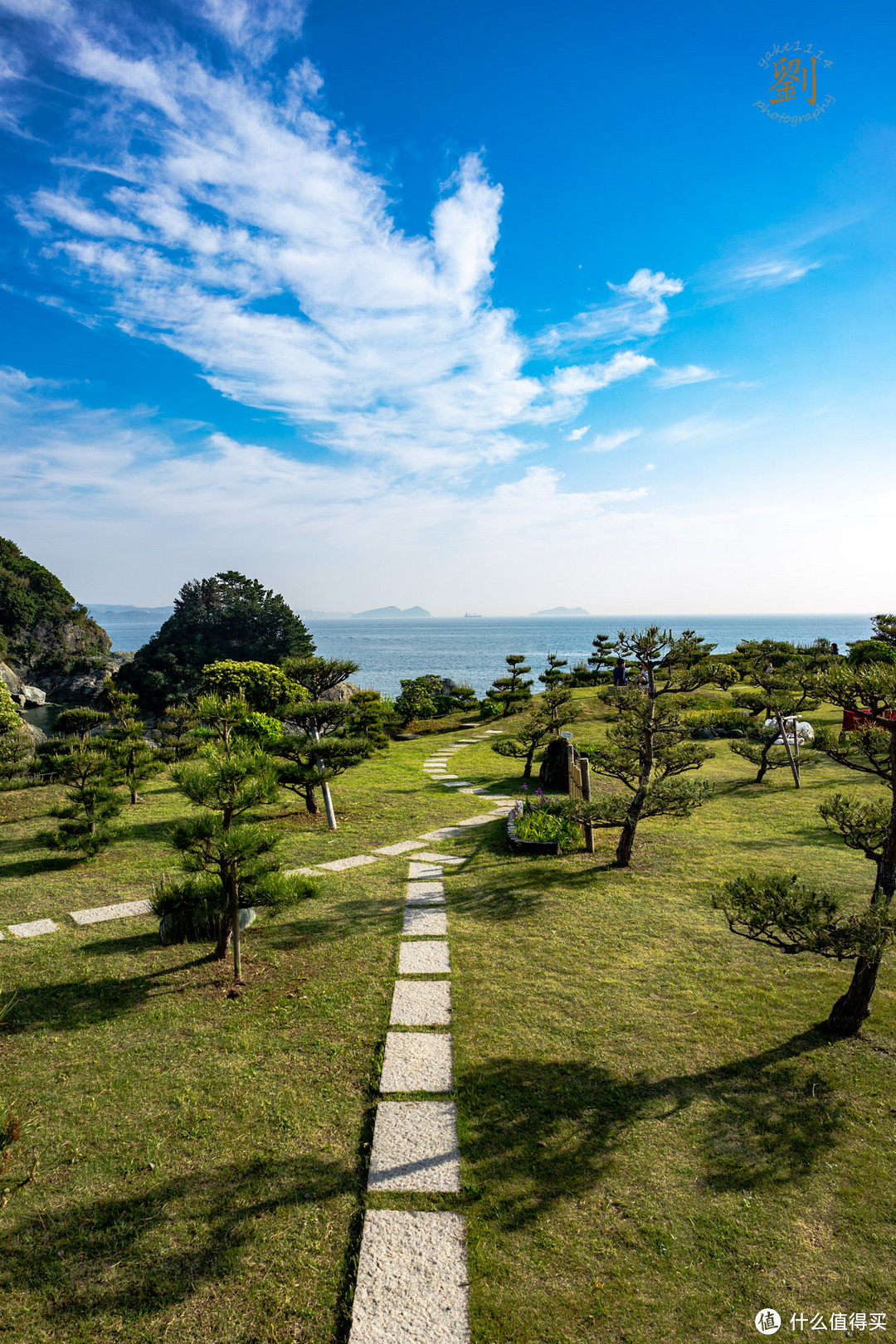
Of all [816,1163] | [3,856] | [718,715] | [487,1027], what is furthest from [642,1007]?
[718,715]

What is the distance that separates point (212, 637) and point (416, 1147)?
1884 inches

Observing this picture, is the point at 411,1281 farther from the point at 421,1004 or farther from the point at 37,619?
the point at 37,619

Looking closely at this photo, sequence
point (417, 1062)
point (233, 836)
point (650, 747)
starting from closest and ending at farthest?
1. point (417, 1062)
2. point (233, 836)
3. point (650, 747)

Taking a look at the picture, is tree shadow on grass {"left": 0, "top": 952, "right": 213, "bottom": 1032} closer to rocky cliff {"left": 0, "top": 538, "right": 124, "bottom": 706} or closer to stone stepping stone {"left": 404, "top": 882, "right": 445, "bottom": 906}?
stone stepping stone {"left": 404, "top": 882, "right": 445, "bottom": 906}

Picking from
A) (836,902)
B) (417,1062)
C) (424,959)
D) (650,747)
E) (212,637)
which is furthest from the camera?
(212,637)

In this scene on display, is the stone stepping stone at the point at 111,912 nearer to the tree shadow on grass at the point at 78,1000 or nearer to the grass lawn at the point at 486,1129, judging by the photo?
the grass lawn at the point at 486,1129

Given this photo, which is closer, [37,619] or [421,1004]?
[421,1004]

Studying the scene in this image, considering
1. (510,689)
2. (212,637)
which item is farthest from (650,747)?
(212,637)

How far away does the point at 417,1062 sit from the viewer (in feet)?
12.9

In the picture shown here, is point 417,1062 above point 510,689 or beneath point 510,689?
beneath

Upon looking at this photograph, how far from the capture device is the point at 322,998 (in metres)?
4.70

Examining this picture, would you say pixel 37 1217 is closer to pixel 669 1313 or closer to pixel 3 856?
pixel 669 1313

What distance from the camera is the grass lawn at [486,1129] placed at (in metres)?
2.46

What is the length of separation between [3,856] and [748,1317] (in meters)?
9.64
